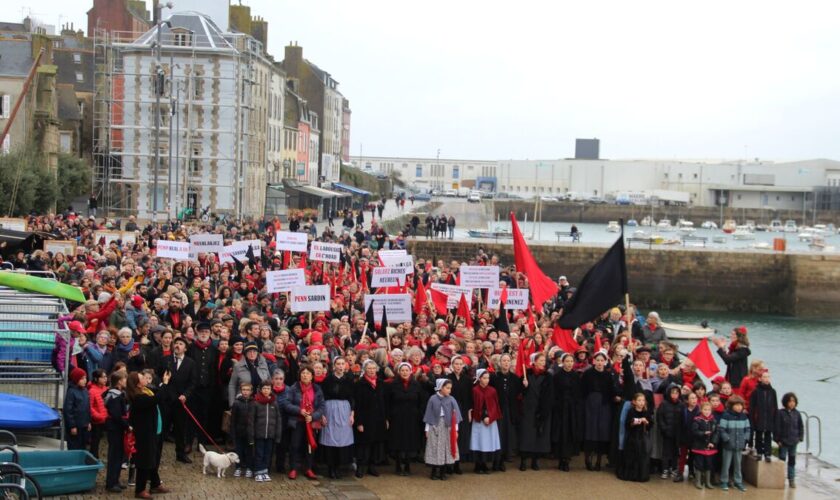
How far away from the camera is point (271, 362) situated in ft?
46.1

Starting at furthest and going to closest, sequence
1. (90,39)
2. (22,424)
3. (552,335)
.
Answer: (90,39) < (552,335) < (22,424)

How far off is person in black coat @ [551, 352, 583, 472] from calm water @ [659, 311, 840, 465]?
9063mm

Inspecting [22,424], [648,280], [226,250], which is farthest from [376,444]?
[648,280]

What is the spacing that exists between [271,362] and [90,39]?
63589mm

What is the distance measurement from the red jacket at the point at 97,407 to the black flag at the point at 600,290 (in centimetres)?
612

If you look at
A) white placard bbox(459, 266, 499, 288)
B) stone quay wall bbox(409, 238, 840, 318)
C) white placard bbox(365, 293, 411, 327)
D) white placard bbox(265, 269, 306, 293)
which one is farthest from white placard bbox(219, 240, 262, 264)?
stone quay wall bbox(409, 238, 840, 318)

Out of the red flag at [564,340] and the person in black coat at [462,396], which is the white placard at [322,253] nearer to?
the red flag at [564,340]

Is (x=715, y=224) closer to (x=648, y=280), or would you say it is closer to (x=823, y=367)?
(x=648, y=280)

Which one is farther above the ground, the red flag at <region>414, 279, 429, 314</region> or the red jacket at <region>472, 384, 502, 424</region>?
the red flag at <region>414, 279, 429, 314</region>

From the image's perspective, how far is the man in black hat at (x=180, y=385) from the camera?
44.5 ft

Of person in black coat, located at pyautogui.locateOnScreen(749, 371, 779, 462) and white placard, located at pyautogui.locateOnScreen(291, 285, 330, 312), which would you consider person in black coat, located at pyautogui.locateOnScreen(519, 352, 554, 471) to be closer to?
person in black coat, located at pyautogui.locateOnScreen(749, 371, 779, 462)

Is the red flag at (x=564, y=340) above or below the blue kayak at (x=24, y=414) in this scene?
above

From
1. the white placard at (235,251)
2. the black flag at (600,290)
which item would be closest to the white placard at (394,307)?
the black flag at (600,290)

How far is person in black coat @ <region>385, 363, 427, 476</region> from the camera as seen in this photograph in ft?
45.1
